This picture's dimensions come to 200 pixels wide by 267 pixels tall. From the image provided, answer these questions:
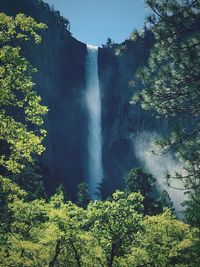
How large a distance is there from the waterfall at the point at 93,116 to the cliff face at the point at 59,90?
1.55m

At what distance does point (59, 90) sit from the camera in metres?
92.9

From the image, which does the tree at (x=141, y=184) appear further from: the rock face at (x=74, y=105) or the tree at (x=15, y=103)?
the tree at (x=15, y=103)

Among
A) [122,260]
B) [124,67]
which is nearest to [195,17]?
[122,260]

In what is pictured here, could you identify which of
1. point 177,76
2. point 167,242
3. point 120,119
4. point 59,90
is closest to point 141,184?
point 167,242

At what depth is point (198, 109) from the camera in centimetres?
1419

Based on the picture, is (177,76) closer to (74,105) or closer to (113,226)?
(113,226)

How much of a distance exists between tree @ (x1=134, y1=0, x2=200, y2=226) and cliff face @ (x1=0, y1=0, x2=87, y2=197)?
65.2 metres

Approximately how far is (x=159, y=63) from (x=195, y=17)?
2.28 m

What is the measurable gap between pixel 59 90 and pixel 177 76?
7973 centimetres

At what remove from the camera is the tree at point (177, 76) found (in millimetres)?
14344

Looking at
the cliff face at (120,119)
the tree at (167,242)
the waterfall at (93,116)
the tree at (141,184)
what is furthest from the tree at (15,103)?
the waterfall at (93,116)

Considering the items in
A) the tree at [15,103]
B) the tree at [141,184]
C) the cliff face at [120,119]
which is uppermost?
the cliff face at [120,119]

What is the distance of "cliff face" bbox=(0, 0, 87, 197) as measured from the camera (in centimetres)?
8450

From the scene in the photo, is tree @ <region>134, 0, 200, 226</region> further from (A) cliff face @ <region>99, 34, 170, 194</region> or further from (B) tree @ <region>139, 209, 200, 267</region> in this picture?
(A) cliff face @ <region>99, 34, 170, 194</region>
